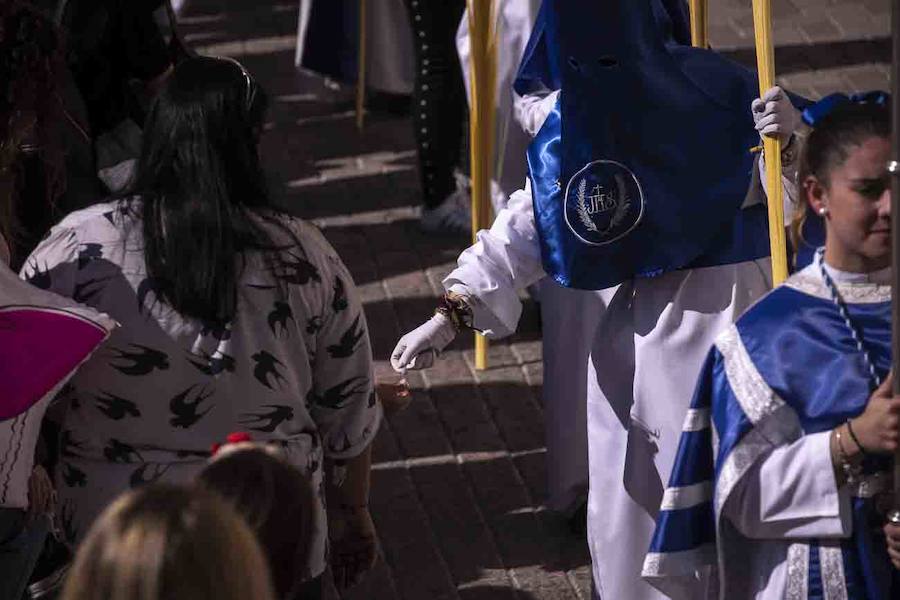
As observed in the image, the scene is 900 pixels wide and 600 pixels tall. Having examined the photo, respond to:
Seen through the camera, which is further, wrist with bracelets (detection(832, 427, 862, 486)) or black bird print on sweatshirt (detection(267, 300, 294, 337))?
black bird print on sweatshirt (detection(267, 300, 294, 337))

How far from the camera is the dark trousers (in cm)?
630

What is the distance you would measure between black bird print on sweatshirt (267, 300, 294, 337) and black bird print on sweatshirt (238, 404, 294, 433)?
0.14 metres

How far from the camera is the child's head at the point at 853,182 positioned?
2631mm

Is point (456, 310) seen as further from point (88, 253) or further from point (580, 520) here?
point (580, 520)

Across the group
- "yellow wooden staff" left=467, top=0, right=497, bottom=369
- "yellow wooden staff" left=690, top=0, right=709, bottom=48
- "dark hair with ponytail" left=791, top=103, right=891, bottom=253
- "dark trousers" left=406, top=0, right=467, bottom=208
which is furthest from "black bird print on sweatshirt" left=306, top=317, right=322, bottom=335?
"dark trousers" left=406, top=0, right=467, bottom=208

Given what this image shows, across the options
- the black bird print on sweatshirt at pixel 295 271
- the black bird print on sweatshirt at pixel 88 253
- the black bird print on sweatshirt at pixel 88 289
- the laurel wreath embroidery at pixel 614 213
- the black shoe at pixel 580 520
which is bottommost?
the black shoe at pixel 580 520

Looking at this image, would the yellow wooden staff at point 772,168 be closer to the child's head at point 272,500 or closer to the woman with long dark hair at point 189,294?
the woman with long dark hair at point 189,294

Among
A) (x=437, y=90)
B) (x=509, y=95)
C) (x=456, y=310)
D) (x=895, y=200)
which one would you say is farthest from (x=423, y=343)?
(x=437, y=90)

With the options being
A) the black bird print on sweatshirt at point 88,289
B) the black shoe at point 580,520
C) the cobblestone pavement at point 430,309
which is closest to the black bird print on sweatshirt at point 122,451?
the black bird print on sweatshirt at point 88,289

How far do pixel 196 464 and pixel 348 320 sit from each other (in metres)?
0.37

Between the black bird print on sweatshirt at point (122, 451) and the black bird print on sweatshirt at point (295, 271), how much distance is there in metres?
0.39

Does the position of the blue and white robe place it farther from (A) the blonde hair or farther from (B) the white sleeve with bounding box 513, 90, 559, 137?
(B) the white sleeve with bounding box 513, 90, 559, 137

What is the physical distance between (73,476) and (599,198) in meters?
1.14

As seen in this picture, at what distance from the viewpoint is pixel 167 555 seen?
6.20 ft
